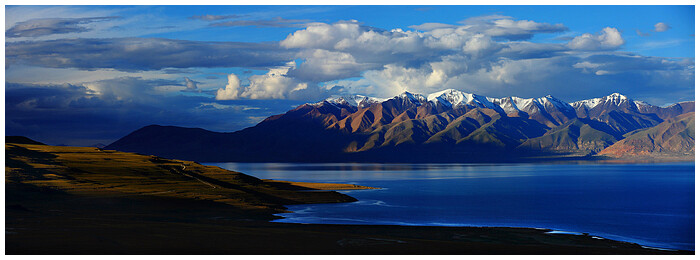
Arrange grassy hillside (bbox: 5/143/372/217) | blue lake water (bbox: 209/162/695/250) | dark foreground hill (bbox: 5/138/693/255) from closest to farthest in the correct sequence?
dark foreground hill (bbox: 5/138/693/255) < blue lake water (bbox: 209/162/695/250) < grassy hillside (bbox: 5/143/372/217)

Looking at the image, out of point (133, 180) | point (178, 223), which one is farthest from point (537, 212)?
point (133, 180)

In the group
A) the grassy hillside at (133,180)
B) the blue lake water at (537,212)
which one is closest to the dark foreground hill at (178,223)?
the grassy hillside at (133,180)

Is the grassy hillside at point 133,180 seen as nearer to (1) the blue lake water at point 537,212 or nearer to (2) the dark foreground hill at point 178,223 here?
(2) the dark foreground hill at point 178,223

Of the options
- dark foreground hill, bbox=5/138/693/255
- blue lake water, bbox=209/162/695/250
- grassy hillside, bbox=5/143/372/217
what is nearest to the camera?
dark foreground hill, bbox=5/138/693/255

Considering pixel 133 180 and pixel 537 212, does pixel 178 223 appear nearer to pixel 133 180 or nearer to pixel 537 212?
pixel 133 180

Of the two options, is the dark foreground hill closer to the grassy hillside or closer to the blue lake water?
the grassy hillside

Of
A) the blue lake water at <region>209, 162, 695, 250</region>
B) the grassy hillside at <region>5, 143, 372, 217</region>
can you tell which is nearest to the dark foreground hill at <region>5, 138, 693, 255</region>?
the grassy hillside at <region>5, 143, 372, 217</region>

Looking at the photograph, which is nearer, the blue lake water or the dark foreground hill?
the dark foreground hill

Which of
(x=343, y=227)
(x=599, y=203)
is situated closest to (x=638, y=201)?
(x=599, y=203)
